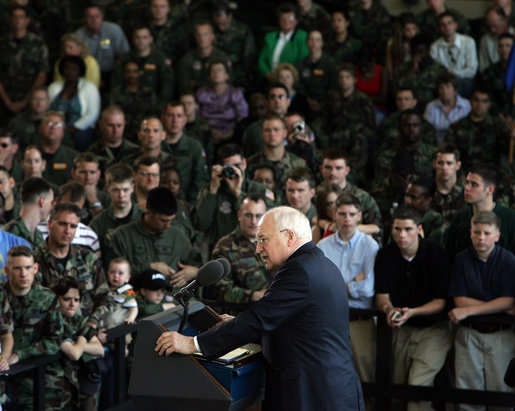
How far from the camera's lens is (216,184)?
8.19m

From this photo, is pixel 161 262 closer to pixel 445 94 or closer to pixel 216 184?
pixel 216 184

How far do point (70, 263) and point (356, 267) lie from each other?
222 cm

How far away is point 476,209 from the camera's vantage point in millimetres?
7195

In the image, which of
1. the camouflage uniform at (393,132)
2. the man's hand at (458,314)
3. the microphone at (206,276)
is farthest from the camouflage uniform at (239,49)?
the microphone at (206,276)

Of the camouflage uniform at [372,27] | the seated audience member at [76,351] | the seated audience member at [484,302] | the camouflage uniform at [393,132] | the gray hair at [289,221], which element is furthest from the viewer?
the camouflage uniform at [372,27]

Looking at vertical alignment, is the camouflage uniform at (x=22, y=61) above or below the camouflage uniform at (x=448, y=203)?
above

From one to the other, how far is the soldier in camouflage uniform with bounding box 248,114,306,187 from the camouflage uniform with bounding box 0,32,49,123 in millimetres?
4016

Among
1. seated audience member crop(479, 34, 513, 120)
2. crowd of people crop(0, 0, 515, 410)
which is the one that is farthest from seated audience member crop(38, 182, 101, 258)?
seated audience member crop(479, 34, 513, 120)

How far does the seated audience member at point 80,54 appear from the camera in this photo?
1120 cm

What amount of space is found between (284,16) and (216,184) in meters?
4.14

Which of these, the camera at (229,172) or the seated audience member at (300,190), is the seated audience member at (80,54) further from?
the seated audience member at (300,190)

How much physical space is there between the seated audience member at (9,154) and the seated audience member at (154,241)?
239 centimetres

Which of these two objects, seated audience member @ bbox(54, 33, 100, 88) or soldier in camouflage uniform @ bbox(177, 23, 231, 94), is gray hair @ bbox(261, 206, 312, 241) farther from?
seated audience member @ bbox(54, 33, 100, 88)

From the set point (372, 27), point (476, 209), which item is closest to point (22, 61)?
point (372, 27)
